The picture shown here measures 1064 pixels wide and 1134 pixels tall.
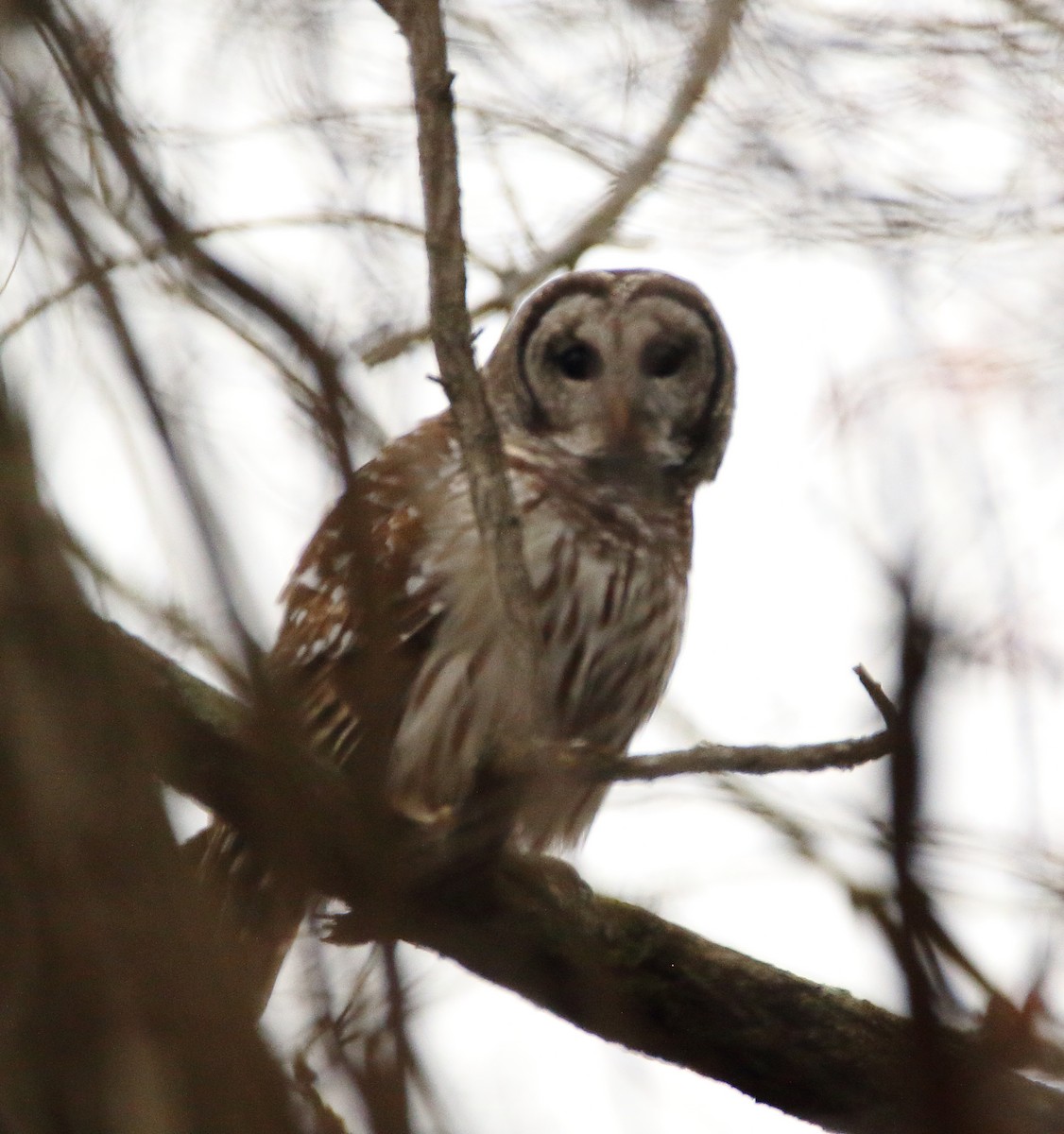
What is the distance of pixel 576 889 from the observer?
10.9 feet

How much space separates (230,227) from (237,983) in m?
1.38

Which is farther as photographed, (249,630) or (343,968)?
(343,968)

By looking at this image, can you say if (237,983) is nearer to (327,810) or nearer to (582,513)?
(327,810)

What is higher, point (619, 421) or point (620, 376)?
point (620, 376)

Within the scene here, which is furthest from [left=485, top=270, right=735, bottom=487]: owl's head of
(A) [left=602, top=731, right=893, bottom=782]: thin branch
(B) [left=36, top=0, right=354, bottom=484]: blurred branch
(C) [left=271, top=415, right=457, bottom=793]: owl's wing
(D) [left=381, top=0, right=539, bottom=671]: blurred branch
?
(B) [left=36, top=0, right=354, bottom=484]: blurred branch

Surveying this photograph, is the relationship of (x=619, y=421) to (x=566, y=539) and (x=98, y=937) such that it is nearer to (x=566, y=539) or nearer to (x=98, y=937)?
(x=566, y=539)

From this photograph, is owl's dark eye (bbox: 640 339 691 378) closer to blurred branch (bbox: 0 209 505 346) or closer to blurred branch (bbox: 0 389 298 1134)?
blurred branch (bbox: 0 209 505 346)

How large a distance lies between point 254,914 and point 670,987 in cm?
223

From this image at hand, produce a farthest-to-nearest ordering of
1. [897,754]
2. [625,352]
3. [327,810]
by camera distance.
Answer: [625,352] → [327,810] → [897,754]

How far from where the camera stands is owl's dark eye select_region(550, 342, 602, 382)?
15.5 feet

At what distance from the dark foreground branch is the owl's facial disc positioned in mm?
1505

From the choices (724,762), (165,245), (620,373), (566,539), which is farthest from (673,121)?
(165,245)

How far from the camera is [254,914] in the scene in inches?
54.7

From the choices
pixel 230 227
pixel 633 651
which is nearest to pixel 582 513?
pixel 633 651
